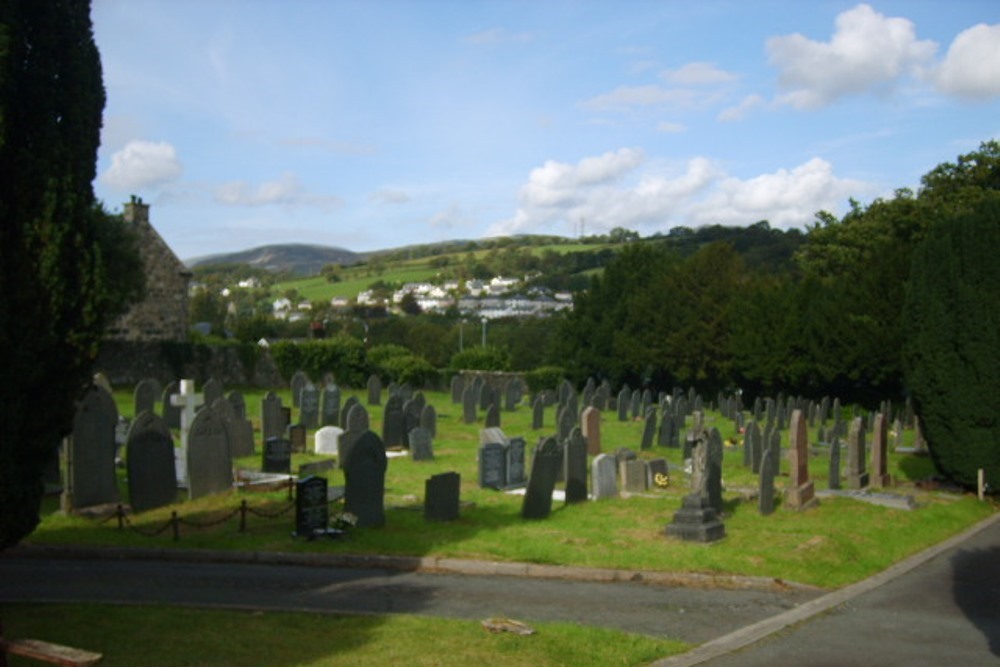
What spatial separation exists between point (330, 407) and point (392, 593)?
19107mm

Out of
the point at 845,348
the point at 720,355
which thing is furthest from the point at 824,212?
the point at 845,348

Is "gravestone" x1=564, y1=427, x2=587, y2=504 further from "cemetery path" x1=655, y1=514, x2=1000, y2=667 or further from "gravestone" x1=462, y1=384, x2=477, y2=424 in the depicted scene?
"gravestone" x1=462, y1=384, x2=477, y2=424

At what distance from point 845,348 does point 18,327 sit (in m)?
33.9

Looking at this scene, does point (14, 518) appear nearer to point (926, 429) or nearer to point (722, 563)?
point (722, 563)

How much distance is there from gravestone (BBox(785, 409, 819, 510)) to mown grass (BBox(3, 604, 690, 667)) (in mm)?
8090

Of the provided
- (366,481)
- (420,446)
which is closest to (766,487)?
(366,481)

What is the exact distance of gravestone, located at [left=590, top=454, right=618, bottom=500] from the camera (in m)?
17.9

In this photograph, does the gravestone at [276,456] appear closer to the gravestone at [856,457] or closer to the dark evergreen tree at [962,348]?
the gravestone at [856,457]

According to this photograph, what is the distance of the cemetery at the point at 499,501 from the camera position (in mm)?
13891

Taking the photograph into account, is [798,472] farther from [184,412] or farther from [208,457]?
[184,412]

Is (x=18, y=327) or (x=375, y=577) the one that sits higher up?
(x=18, y=327)

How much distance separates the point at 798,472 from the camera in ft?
57.9

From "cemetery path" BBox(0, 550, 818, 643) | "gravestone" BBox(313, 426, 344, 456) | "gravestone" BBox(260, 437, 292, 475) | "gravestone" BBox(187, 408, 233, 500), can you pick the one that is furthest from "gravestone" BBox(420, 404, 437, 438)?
"cemetery path" BBox(0, 550, 818, 643)

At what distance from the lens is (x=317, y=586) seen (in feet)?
39.1
